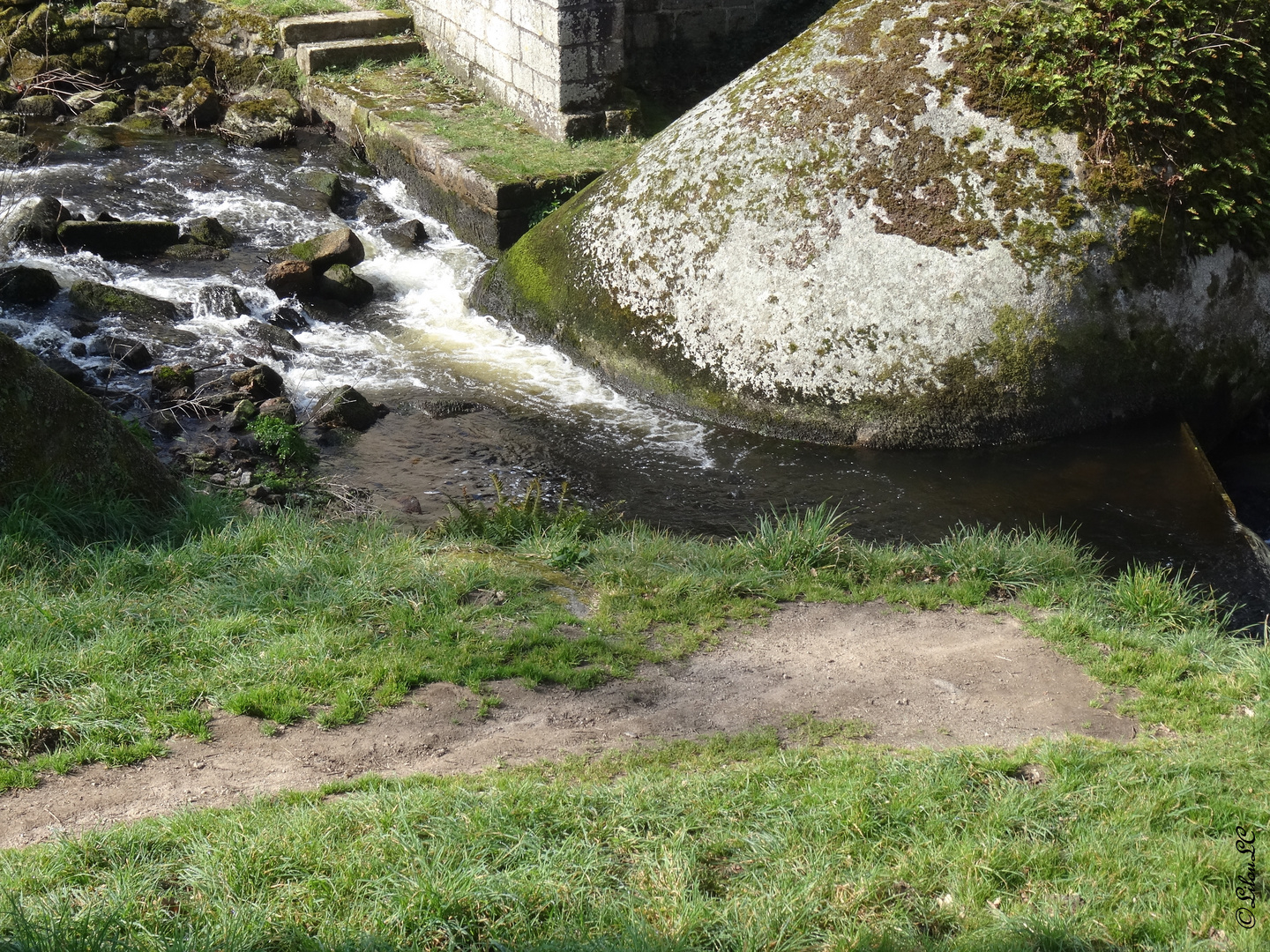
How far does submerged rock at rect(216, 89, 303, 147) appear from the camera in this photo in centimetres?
1324

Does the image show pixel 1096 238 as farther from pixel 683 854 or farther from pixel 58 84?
pixel 58 84

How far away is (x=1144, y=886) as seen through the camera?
10.9 feet

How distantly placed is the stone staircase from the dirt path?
426 inches

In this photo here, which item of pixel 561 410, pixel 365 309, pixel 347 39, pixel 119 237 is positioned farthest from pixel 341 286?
pixel 347 39

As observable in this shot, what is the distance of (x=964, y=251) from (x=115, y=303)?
6.59 metres

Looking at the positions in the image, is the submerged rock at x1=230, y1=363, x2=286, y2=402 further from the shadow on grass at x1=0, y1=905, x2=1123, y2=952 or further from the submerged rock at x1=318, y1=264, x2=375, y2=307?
the shadow on grass at x1=0, y1=905, x2=1123, y2=952

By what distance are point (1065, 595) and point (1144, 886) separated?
2447 millimetres

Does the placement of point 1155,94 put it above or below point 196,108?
above

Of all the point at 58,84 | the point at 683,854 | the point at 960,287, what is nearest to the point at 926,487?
the point at 960,287

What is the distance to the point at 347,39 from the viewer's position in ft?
46.4

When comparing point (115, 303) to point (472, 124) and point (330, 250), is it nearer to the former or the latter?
point (330, 250)

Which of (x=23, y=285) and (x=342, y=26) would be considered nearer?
(x=23, y=285)

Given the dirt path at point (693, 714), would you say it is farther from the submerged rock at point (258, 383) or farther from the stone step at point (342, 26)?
the stone step at point (342, 26)

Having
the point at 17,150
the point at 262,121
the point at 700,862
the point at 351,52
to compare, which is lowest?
the point at 700,862
